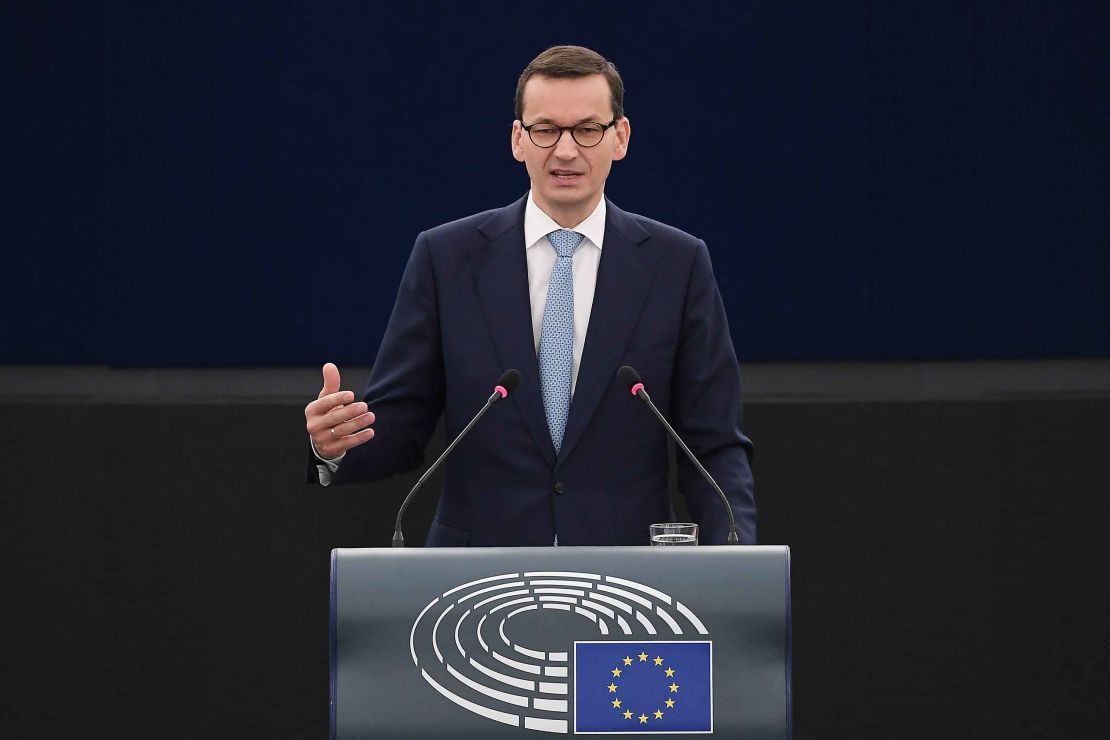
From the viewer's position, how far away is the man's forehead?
2240 millimetres

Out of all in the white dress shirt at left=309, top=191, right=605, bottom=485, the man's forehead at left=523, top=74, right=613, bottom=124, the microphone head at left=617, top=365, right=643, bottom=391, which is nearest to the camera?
the microphone head at left=617, top=365, right=643, bottom=391

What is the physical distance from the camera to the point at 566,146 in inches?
88.5

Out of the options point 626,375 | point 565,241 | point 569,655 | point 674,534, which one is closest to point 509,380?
point 626,375

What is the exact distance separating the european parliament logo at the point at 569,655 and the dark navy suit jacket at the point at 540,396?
1.49 feet

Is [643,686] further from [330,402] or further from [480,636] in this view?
[330,402]

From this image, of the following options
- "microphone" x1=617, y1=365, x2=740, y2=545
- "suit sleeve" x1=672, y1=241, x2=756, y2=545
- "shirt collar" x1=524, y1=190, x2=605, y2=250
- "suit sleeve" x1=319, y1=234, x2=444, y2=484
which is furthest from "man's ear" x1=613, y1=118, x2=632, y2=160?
"microphone" x1=617, y1=365, x2=740, y2=545

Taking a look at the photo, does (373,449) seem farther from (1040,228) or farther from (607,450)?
(1040,228)

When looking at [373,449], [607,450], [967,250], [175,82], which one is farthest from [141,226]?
[967,250]

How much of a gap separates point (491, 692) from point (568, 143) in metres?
0.91

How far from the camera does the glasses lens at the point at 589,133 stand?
225cm

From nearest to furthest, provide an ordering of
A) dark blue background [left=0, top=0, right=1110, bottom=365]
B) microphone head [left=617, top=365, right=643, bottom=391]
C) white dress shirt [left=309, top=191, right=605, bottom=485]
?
microphone head [left=617, top=365, right=643, bottom=391] < white dress shirt [left=309, top=191, right=605, bottom=485] < dark blue background [left=0, top=0, right=1110, bottom=365]

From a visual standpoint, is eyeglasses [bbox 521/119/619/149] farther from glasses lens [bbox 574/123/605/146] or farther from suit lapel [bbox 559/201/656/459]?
suit lapel [bbox 559/201/656/459]

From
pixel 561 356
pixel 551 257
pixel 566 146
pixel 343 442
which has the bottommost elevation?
pixel 343 442

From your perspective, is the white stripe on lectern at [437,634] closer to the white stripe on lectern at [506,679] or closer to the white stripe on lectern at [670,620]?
the white stripe on lectern at [506,679]
